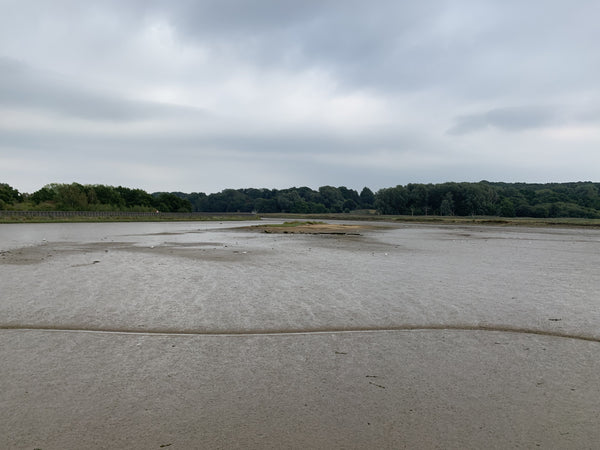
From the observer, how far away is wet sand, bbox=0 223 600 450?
13.0ft

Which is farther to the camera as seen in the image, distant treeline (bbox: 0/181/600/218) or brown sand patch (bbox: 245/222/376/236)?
distant treeline (bbox: 0/181/600/218)

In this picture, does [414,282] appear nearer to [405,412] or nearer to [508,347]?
[508,347]

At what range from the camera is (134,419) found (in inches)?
163

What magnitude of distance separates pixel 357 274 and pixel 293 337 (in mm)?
8094

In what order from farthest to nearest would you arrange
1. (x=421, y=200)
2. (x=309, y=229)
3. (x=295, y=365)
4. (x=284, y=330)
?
(x=421, y=200) < (x=309, y=229) < (x=284, y=330) < (x=295, y=365)

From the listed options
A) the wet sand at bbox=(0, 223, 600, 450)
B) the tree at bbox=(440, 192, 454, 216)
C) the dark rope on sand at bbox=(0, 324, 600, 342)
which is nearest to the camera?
the wet sand at bbox=(0, 223, 600, 450)

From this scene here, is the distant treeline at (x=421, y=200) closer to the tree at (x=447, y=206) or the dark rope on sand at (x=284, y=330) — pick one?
the tree at (x=447, y=206)

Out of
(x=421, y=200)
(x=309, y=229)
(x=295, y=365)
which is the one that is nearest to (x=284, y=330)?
(x=295, y=365)

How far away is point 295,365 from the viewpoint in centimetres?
577

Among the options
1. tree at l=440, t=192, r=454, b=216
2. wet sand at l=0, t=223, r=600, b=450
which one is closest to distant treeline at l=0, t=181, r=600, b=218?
tree at l=440, t=192, r=454, b=216

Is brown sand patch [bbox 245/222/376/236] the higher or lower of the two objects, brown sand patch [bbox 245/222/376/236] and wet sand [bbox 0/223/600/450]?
the lower

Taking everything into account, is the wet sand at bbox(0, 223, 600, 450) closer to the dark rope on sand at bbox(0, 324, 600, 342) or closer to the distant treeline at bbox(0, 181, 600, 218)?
the dark rope on sand at bbox(0, 324, 600, 342)

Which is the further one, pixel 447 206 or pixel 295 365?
pixel 447 206

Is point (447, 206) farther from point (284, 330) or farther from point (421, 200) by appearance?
point (284, 330)
